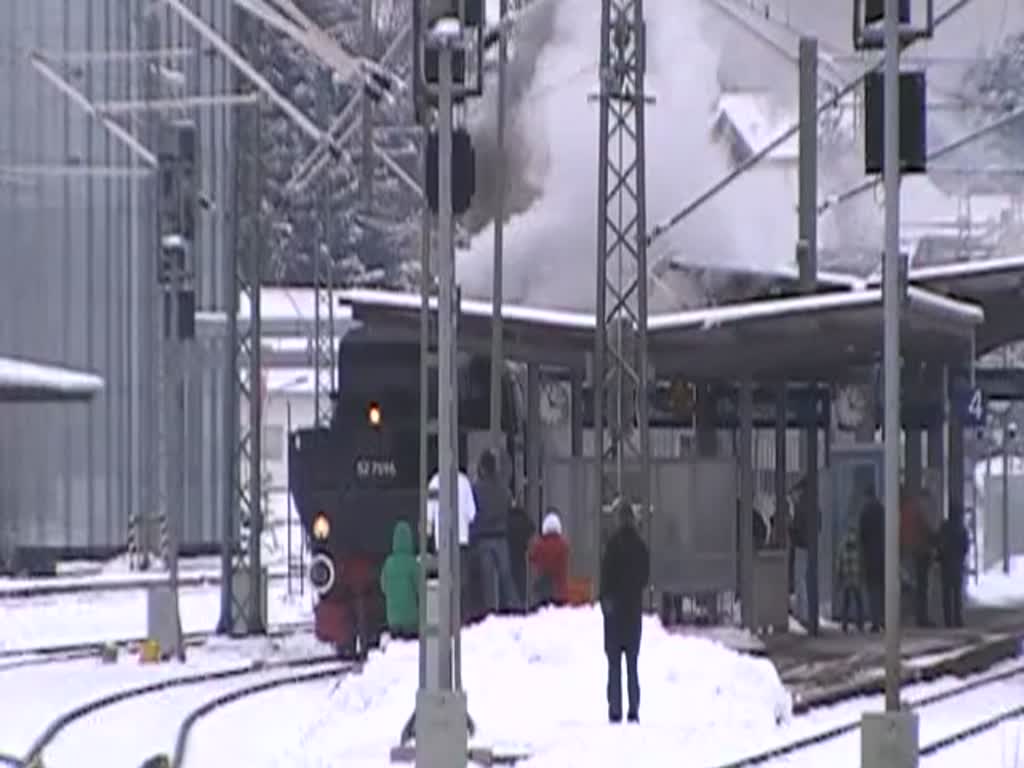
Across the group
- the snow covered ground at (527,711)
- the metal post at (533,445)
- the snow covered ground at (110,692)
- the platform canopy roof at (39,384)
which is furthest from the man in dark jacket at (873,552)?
the platform canopy roof at (39,384)

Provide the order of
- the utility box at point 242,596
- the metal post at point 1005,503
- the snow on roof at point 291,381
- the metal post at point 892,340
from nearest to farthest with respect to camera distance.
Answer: the metal post at point 892,340
the utility box at point 242,596
the metal post at point 1005,503
the snow on roof at point 291,381

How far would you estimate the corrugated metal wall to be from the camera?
191 feet

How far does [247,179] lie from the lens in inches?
1379

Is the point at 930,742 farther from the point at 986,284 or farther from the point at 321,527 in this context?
the point at 986,284

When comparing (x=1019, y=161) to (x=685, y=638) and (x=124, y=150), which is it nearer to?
(x=124, y=150)

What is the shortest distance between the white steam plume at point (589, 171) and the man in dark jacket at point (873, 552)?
413 inches

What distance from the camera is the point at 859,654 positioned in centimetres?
3173

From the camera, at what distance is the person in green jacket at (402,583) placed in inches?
1096

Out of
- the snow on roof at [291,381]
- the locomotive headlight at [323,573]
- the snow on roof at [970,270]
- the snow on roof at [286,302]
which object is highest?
the snow on roof at [286,302]

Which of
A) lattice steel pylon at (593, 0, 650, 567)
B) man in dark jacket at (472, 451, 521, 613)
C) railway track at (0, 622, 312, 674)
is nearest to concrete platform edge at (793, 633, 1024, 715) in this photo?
lattice steel pylon at (593, 0, 650, 567)

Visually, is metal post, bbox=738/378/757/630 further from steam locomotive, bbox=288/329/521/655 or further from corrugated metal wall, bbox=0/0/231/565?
corrugated metal wall, bbox=0/0/231/565

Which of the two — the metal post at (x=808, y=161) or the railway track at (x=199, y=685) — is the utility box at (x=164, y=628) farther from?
the metal post at (x=808, y=161)

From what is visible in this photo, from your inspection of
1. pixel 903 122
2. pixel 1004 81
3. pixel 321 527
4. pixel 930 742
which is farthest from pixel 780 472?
pixel 1004 81

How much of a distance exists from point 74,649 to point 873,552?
10053mm
